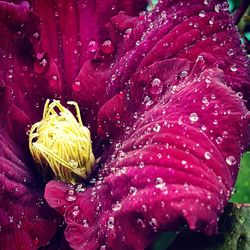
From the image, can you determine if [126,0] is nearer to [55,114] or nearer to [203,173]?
[55,114]

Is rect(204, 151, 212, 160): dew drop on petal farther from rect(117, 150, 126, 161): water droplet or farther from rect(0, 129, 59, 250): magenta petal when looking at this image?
rect(0, 129, 59, 250): magenta petal

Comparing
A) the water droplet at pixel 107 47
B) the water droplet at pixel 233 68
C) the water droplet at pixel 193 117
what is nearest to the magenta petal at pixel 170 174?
the water droplet at pixel 193 117

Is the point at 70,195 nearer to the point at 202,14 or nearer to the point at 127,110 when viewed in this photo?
the point at 127,110

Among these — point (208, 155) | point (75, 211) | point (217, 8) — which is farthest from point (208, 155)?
point (217, 8)

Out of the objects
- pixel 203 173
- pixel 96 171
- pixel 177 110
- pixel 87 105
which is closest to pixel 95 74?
pixel 87 105

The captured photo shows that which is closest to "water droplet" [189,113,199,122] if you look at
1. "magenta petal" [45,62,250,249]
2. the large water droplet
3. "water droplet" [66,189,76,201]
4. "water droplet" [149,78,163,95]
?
"magenta petal" [45,62,250,249]

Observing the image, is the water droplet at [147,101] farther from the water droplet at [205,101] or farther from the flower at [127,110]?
the water droplet at [205,101]
